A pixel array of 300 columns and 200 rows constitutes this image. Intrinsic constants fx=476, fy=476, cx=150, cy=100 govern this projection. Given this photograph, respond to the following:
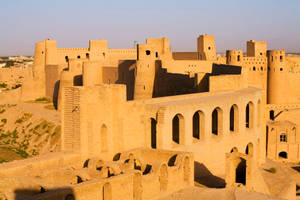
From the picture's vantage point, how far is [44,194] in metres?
13.3

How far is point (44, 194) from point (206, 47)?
28457 millimetres

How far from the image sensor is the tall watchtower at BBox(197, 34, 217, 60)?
3958 cm

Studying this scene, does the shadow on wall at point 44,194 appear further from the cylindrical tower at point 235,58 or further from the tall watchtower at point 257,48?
the tall watchtower at point 257,48

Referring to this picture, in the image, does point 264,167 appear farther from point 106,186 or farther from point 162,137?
point 106,186

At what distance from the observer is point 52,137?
29375mm

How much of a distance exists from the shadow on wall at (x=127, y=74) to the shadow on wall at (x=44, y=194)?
19091mm

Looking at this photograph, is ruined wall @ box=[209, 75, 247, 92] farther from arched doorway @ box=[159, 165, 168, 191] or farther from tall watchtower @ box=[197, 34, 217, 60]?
tall watchtower @ box=[197, 34, 217, 60]

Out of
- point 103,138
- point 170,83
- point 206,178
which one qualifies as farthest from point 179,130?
point 170,83

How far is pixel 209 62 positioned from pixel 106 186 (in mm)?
22258

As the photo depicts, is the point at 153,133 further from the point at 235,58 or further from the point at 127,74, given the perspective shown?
the point at 235,58

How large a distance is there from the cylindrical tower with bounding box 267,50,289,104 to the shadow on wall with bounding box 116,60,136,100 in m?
11.3

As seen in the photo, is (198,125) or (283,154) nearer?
(198,125)

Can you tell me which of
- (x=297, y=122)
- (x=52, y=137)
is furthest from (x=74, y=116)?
(x=297, y=122)

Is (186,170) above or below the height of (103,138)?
below
